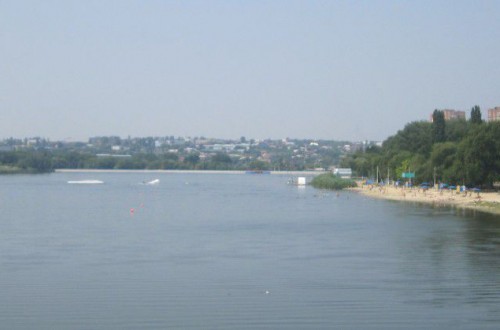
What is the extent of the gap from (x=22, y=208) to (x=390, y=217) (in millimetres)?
26173

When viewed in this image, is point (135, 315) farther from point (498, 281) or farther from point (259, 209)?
point (259, 209)

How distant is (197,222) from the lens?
4719cm

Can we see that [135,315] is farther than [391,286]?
No

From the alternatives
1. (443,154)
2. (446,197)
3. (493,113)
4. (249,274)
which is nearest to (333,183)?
(443,154)

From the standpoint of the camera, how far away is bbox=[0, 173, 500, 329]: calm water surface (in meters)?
19.8

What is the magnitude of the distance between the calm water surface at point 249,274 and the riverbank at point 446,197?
1177cm

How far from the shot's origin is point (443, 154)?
81.0 metres

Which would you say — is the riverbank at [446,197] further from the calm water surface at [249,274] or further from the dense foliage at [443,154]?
the calm water surface at [249,274]

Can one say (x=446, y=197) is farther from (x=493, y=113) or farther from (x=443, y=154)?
(x=493, y=113)

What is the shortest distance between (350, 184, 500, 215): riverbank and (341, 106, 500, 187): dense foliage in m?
1.62

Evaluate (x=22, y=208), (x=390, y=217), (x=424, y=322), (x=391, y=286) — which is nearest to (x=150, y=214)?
(x=22, y=208)

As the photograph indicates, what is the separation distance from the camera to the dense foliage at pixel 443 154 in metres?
68.6

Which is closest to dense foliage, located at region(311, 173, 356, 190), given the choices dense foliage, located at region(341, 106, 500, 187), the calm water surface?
dense foliage, located at region(341, 106, 500, 187)

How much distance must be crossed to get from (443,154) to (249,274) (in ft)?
191
